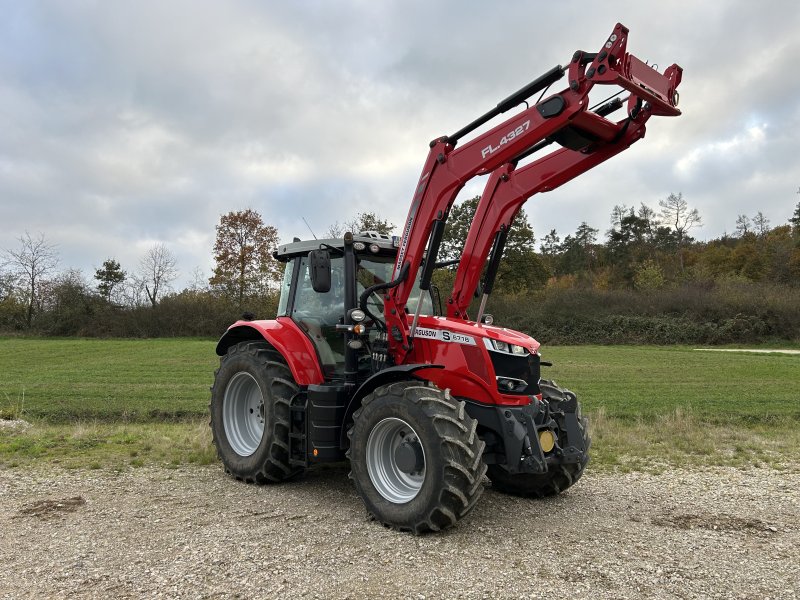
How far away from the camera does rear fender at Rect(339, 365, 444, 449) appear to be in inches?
192

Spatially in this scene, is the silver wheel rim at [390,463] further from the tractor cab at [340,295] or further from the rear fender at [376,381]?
the tractor cab at [340,295]

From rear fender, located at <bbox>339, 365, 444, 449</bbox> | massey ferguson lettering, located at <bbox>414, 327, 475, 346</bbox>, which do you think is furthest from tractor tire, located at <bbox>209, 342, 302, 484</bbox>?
massey ferguson lettering, located at <bbox>414, 327, 475, 346</bbox>

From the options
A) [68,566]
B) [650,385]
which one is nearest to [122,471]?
[68,566]

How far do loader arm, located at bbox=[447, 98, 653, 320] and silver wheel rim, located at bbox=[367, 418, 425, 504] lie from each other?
59.1 inches

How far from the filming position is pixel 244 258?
46375mm

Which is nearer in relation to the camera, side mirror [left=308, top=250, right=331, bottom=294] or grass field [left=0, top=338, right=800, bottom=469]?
side mirror [left=308, top=250, right=331, bottom=294]

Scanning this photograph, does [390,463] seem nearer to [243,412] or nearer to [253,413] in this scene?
[253,413]

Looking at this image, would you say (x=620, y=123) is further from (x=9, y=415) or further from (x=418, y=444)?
(x=9, y=415)

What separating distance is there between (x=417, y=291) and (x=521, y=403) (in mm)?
1684

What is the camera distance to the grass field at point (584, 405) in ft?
24.6

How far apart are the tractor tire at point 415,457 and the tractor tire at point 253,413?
1.02 m

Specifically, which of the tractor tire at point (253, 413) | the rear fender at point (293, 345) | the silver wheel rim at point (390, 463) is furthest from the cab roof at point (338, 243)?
the silver wheel rim at point (390, 463)

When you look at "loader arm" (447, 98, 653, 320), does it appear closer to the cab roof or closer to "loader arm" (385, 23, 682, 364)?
"loader arm" (385, 23, 682, 364)

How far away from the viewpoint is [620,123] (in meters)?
4.80
